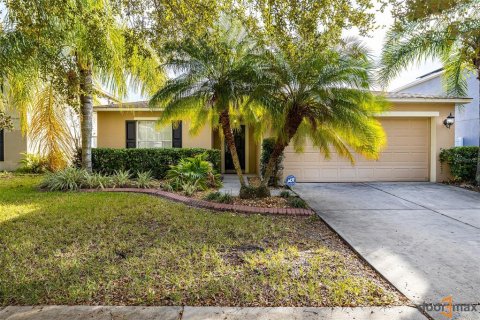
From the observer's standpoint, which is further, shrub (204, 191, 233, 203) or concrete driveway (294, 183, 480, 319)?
shrub (204, 191, 233, 203)

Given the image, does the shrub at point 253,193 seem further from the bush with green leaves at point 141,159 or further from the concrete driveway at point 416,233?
the bush with green leaves at point 141,159

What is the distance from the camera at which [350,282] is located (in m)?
3.66

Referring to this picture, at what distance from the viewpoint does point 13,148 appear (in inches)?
567

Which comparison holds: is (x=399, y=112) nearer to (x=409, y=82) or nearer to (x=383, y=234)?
(x=383, y=234)

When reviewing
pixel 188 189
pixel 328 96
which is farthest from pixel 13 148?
pixel 328 96

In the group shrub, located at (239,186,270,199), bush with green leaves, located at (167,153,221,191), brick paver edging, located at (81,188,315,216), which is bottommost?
brick paver edging, located at (81,188,315,216)

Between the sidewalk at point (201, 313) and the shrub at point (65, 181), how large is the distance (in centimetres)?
719

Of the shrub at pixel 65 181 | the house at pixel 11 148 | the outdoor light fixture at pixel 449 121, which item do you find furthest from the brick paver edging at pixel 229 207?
the house at pixel 11 148

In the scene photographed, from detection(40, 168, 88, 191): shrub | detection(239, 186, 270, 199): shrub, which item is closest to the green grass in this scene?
detection(239, 186, 270, 199): shrub

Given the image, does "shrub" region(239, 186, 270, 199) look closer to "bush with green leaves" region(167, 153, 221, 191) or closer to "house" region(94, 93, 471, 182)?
"bush with green leaves" region(167, 153, 221, 191)

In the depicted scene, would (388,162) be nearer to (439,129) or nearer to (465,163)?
(439,129)

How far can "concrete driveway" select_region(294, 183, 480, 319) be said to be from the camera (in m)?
3.66

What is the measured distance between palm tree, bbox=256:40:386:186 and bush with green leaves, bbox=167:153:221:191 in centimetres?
343

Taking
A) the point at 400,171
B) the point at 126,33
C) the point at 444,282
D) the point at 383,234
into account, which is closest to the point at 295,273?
the point at 444,282
